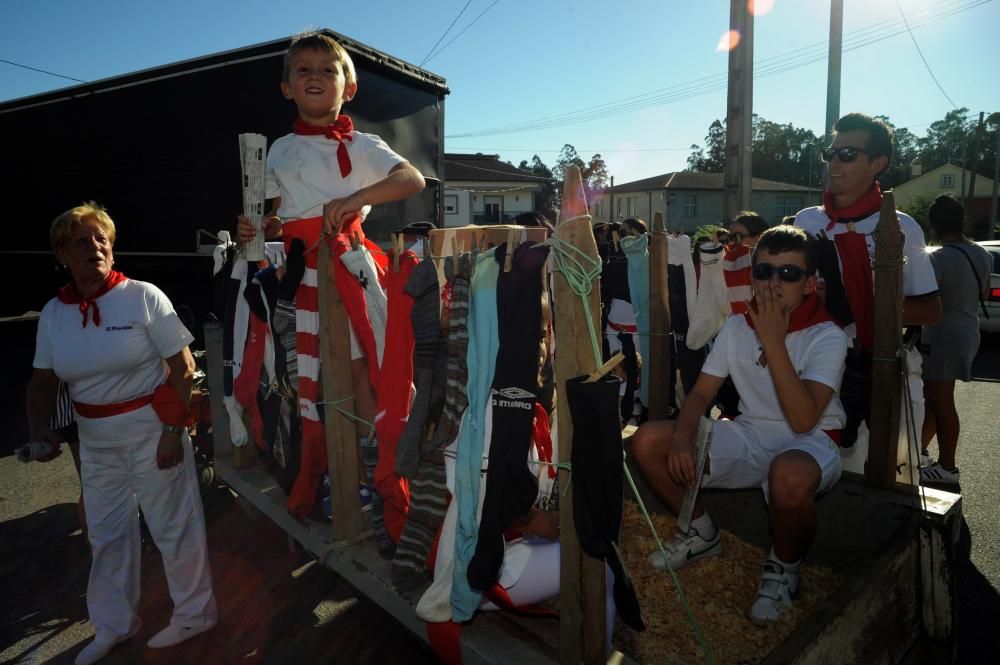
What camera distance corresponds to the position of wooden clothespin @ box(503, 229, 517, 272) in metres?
2.10

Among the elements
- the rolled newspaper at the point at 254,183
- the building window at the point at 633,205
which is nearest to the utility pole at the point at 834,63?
the rolled newspaper at the point at 254,183

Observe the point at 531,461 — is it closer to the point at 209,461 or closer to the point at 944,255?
the point at 209,461

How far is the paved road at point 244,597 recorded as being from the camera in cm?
296

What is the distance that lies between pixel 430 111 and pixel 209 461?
5487 mm

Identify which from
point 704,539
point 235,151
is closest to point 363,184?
point 704,539

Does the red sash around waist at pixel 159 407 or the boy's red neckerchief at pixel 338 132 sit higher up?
the boy's red neckerchief at pixel 338 132

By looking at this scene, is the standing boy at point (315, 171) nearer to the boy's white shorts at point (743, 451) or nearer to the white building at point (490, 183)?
the boy's white shorts at point (743, 451)

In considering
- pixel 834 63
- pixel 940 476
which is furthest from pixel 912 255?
pixel 834 63

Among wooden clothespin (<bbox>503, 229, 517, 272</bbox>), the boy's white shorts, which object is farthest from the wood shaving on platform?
wooden clothespin (<bbox>503, 229, 517, 272</bbox>)

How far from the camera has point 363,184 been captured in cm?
299

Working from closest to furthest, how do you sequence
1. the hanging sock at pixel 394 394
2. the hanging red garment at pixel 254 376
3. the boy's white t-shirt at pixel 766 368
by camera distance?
the boy's white t-shirt at pixel 766 368
the hanging sock at pixel 394 394
the hanging red garment at pixel 254 376

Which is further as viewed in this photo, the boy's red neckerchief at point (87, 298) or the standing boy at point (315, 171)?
the standing boy at point (315, 171)

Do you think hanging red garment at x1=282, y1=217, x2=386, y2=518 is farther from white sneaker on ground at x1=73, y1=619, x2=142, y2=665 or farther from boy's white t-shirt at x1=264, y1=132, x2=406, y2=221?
white sneaker on ground at x1=73, y1=619, x2=142, y2=665

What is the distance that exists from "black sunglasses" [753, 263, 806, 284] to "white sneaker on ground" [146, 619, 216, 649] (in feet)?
10.5
